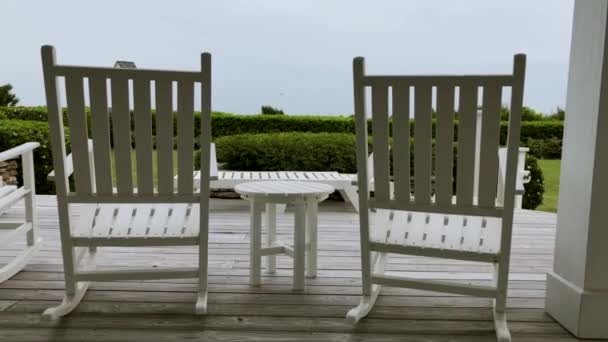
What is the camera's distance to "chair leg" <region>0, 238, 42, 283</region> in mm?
2562

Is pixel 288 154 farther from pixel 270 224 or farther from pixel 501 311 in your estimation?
pixel 501 311

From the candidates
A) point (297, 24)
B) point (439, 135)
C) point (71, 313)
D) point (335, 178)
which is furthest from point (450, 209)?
point (297, 24)

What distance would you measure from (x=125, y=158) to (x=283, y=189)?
743mm

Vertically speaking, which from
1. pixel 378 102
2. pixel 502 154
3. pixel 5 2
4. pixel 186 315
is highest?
pixel 5 2

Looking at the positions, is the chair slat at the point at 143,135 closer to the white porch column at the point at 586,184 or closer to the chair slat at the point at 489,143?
the chair slat at the point at 489,143

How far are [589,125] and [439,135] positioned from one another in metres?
0.55

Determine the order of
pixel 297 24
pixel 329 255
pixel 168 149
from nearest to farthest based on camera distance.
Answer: pixel 168 149
pixel 329 255
pixel 297 24

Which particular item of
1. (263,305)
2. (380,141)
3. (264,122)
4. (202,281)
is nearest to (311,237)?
(263,305)

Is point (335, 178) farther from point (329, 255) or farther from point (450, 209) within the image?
point (450, 209)

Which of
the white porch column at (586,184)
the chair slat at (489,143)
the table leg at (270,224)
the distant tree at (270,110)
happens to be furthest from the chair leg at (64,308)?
the distant tree at (270,110)

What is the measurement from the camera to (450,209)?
2023mm

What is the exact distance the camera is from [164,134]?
2072 mm

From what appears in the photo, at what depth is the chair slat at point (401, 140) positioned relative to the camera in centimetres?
196

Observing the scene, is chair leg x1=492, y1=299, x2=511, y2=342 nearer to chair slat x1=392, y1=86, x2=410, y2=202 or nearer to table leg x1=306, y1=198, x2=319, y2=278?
chair slat x1=392, y1=86, x2=410, y2=202
